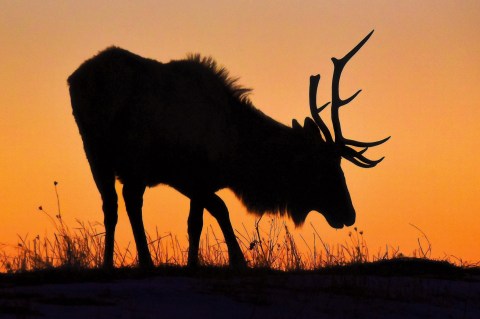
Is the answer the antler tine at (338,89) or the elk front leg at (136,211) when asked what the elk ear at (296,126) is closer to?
the antler tine at (338,89)

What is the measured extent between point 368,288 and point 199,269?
2.32 m

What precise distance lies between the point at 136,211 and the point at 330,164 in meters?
2.95

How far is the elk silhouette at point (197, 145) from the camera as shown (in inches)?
434

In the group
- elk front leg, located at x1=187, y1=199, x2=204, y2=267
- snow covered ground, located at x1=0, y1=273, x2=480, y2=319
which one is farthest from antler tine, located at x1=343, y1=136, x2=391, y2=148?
snow covered ground, located at x1=0, y1=273, x2=480, y2=319

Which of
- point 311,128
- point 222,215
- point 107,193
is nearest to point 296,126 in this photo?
point 311,128

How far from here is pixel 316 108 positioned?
41.6 ft

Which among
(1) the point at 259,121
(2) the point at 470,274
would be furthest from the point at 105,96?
(2) the point at 470,274

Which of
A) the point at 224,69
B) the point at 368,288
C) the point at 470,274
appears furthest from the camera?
the point at 224,69

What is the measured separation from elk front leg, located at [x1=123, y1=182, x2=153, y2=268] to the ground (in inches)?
77.2

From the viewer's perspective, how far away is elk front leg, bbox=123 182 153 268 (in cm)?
1055

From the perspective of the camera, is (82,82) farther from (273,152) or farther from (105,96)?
(273,152)

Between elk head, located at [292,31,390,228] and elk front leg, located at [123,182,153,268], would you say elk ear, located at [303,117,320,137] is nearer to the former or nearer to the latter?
elk head, located at [292,31,390,228]

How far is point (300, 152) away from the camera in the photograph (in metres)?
12.4

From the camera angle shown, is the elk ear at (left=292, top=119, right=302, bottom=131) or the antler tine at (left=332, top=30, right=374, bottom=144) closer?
the elk ear at (left=292, top=119, right=302, bottom=131)
